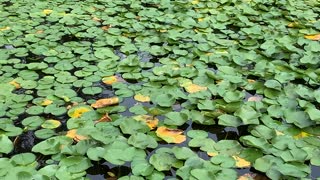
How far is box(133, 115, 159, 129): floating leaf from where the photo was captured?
6.59ft

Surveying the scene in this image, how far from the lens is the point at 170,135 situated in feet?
Answer: 6.36

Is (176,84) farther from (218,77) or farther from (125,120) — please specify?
(125,120)

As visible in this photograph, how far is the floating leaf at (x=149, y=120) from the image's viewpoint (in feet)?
6.59

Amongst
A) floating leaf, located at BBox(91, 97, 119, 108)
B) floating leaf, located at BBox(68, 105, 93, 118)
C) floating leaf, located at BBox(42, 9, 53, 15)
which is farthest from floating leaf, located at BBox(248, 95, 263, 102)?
floating leaf, located at BBox(42, 9, 53, 15)

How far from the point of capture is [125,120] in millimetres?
1973

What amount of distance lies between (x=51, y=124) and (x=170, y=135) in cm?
57

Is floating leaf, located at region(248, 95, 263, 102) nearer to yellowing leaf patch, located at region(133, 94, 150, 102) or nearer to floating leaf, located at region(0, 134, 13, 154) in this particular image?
yellowing leaf patch, located at region(133, 94, 150, 102)

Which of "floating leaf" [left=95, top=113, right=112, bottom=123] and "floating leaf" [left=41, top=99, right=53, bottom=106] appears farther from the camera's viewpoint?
"floating leaf" [left=41, top=99, right=53, bottom=106]

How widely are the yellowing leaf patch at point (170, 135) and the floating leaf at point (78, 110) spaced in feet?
1.32

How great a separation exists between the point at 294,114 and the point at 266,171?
1.49ft

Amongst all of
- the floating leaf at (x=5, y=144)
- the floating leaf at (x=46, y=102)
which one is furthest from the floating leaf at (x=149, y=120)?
the floating leaf at (x=5, y=144)

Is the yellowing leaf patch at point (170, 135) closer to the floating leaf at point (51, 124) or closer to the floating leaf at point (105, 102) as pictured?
the floating leaf at point (105, 102)

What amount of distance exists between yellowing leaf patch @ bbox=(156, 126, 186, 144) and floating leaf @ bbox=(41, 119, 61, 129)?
1.59ft

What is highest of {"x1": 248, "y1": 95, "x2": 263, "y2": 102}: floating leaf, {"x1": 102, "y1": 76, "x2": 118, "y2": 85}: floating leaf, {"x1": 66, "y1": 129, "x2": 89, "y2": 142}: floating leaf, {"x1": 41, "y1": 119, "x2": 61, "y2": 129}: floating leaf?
{"x1": 248, "y1": 95, "x2": 263, "y2": 102}: floating leaf
